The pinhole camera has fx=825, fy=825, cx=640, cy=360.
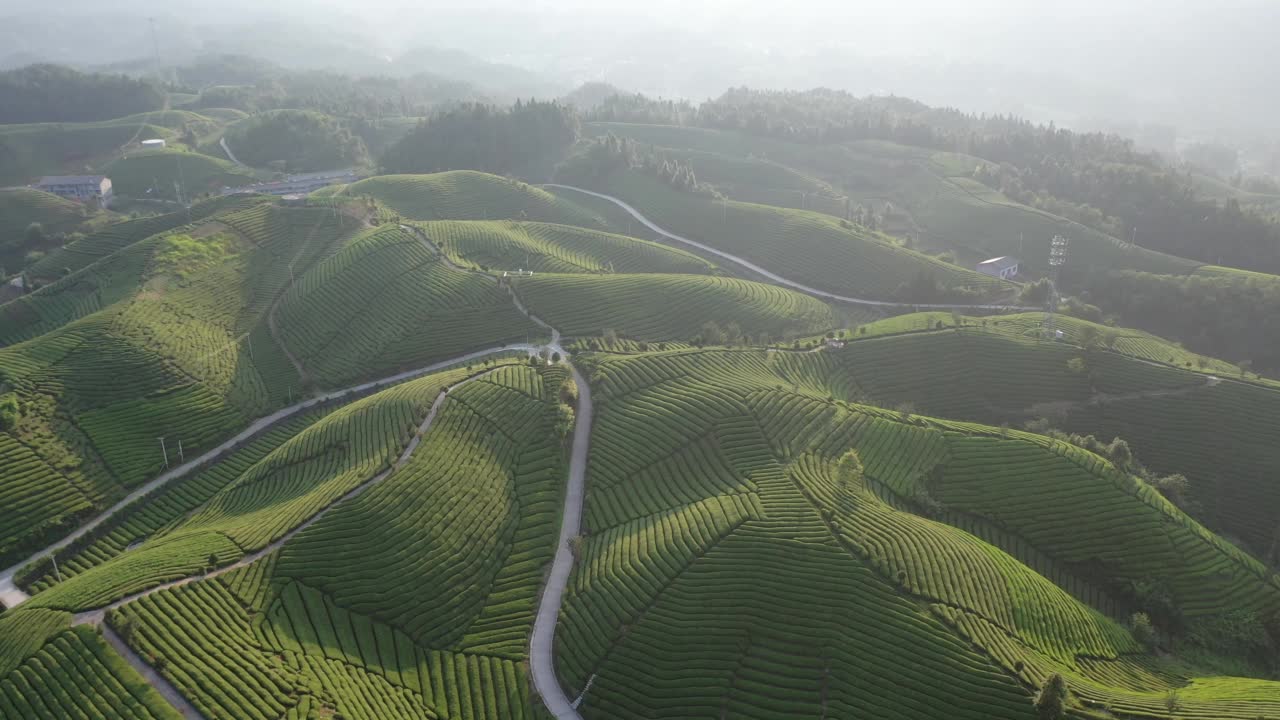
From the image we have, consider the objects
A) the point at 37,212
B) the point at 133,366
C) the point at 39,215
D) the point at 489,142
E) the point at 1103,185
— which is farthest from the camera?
the point at 489,142

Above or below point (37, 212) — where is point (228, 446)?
below

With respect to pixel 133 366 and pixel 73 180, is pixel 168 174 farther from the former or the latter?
pixel 133 366

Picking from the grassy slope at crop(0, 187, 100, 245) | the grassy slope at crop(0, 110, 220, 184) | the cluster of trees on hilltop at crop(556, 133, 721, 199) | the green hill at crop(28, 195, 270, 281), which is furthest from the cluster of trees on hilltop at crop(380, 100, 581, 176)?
the green hill at crop(28, 195, 270, 281)

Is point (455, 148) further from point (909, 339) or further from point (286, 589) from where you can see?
point (286, 589)

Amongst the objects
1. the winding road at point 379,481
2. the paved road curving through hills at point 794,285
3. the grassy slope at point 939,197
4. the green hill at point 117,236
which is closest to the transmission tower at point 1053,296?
the paved road curving through hills at point 794,285

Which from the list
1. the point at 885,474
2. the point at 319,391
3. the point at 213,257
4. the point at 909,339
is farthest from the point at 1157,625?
the point at 213,257

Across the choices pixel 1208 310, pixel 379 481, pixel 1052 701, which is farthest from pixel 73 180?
pixel 1208 310
